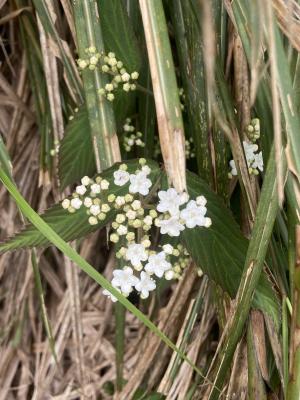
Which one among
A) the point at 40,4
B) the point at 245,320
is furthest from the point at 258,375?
the point at 40,4

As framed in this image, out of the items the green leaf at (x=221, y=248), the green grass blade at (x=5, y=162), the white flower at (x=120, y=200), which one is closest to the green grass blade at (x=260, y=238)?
the green leaf at (x=221, y=248)

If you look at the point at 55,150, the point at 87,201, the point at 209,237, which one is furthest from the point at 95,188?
the point at 55,150

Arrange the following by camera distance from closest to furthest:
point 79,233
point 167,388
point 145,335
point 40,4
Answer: point 79,233
point 40,4
point 167,388
point 145,335

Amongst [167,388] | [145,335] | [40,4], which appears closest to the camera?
[40,4]

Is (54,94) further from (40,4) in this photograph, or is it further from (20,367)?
(20,367)

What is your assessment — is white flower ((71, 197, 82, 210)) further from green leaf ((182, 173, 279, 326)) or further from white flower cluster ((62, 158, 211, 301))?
green leaf ((182, 173, 279, 326))

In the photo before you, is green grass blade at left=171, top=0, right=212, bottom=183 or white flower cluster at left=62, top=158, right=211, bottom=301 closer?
white flower cluster at left=62, top=158, right=211, bottom=301

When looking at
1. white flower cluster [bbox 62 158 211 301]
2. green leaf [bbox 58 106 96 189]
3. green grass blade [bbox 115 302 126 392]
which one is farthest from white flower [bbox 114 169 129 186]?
green grass blade [bbox 115 302 126 392]
